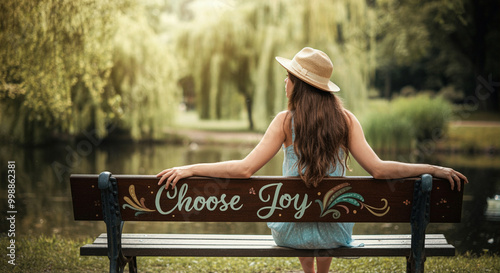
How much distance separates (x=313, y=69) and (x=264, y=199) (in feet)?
2.20

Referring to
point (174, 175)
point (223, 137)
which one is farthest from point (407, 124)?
point (174, 175)

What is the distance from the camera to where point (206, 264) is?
416 centimetres

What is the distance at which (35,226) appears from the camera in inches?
241

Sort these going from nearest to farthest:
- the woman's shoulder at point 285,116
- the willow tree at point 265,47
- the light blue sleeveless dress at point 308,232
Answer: the woman's shoulder at point 285,116 → the light blue sleeveless dress at point 308,232 → the willow tree at point 265,47

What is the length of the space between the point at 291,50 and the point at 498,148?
248 inches

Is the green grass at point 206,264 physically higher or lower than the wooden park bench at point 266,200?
lower

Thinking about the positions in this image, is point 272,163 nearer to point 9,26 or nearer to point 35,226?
point 35,226

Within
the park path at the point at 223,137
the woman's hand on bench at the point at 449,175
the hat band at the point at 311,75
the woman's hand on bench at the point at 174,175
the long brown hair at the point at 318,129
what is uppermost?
the hat band at the point at 311,75

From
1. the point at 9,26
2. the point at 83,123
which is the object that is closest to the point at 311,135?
the point at 9,26

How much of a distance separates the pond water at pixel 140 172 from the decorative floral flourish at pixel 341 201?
301 cm

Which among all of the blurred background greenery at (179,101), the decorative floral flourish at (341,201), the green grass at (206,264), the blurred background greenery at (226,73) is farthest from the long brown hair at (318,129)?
the blurred background greenery at (226,73)

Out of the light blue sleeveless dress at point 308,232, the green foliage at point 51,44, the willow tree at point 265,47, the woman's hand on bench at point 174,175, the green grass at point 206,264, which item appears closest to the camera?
the woman's hand on bench at point 174,175

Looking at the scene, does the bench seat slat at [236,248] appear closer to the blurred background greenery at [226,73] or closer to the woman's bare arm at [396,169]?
the woman's bare arm at [396,169]

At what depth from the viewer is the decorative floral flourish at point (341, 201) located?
8.26 feet
